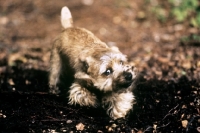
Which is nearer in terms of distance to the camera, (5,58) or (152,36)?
(5,58)

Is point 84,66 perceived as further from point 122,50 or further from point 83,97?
point 122,50

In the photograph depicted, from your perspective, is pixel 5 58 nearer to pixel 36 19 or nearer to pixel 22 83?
pixel 22 83

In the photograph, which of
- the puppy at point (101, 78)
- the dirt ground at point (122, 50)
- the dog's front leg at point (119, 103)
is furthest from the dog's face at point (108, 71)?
the dirt ground at point (122, 50)

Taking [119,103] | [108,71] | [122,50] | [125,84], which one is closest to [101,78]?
Answer: [108,71]

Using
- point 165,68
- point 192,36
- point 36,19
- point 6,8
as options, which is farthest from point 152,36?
point 6,8

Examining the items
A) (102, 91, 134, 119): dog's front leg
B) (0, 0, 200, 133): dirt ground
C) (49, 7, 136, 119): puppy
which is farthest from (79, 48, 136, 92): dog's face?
(0, 0, 200, 133): dirt ground

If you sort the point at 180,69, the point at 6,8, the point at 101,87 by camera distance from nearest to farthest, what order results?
the point at 101,87 → the point at 180,69 → the point at 6,8
